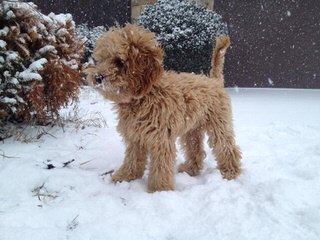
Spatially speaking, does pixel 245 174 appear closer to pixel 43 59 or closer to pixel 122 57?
pixel 122 57

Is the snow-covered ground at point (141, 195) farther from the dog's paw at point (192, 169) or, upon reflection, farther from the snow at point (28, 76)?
the snow at point (28, 76)

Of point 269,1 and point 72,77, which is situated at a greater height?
point 269,1

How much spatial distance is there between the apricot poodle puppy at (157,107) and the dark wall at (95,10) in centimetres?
654

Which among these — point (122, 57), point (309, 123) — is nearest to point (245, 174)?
point (122, 57)

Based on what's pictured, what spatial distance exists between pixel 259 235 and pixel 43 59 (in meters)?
2.95

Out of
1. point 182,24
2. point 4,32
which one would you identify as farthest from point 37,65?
point 182,24

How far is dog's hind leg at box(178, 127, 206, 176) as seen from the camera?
3.72 m

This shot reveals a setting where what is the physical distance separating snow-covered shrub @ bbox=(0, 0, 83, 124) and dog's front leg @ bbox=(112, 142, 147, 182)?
56.4 inches

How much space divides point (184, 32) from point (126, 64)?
14.2ft

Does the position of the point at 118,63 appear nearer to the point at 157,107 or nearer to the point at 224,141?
the point at 157,107

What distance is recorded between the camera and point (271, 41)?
906cm

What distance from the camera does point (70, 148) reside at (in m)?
4.06

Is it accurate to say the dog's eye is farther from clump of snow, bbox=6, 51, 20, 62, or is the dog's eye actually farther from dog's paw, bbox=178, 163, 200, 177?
clump of snow, bbox=6, 51, 20, 62

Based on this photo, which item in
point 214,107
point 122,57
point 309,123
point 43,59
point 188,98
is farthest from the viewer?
point 309,123
